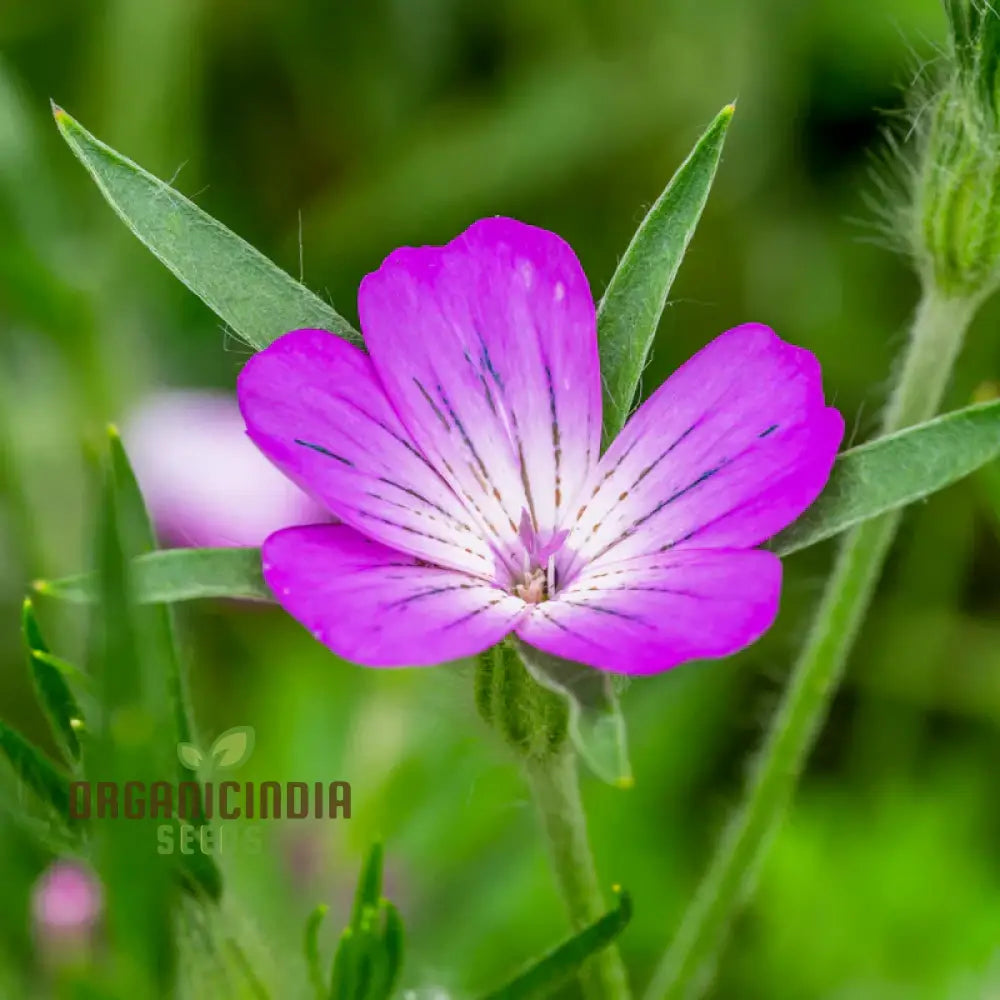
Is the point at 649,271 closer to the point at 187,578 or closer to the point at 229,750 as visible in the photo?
the point at 187,578

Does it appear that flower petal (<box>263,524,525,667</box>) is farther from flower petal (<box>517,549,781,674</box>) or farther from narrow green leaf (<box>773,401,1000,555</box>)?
narrow green leaf (<box>773,401,1000,555</box>)

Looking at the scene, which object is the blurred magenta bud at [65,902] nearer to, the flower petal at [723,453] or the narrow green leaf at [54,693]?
the narrow green leaf at [54,693]

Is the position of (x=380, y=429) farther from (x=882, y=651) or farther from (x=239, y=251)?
(x=882, y=651)

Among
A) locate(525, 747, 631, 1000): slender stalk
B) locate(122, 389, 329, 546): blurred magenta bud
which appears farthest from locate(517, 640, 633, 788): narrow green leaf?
locate(122, 389, 329, 546): blurred magenta bud

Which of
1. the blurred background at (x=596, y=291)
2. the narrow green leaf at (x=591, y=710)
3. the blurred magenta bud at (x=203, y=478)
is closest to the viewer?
the narrow green leaf at (x=591, y=710)

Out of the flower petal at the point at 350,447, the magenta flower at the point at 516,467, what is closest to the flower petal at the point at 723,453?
the magenta flower at the point at 516,467

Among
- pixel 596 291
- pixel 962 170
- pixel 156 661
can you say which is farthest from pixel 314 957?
pixel 596 291

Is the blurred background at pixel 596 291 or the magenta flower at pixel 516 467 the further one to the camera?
the blurred background at pixel 596 291
